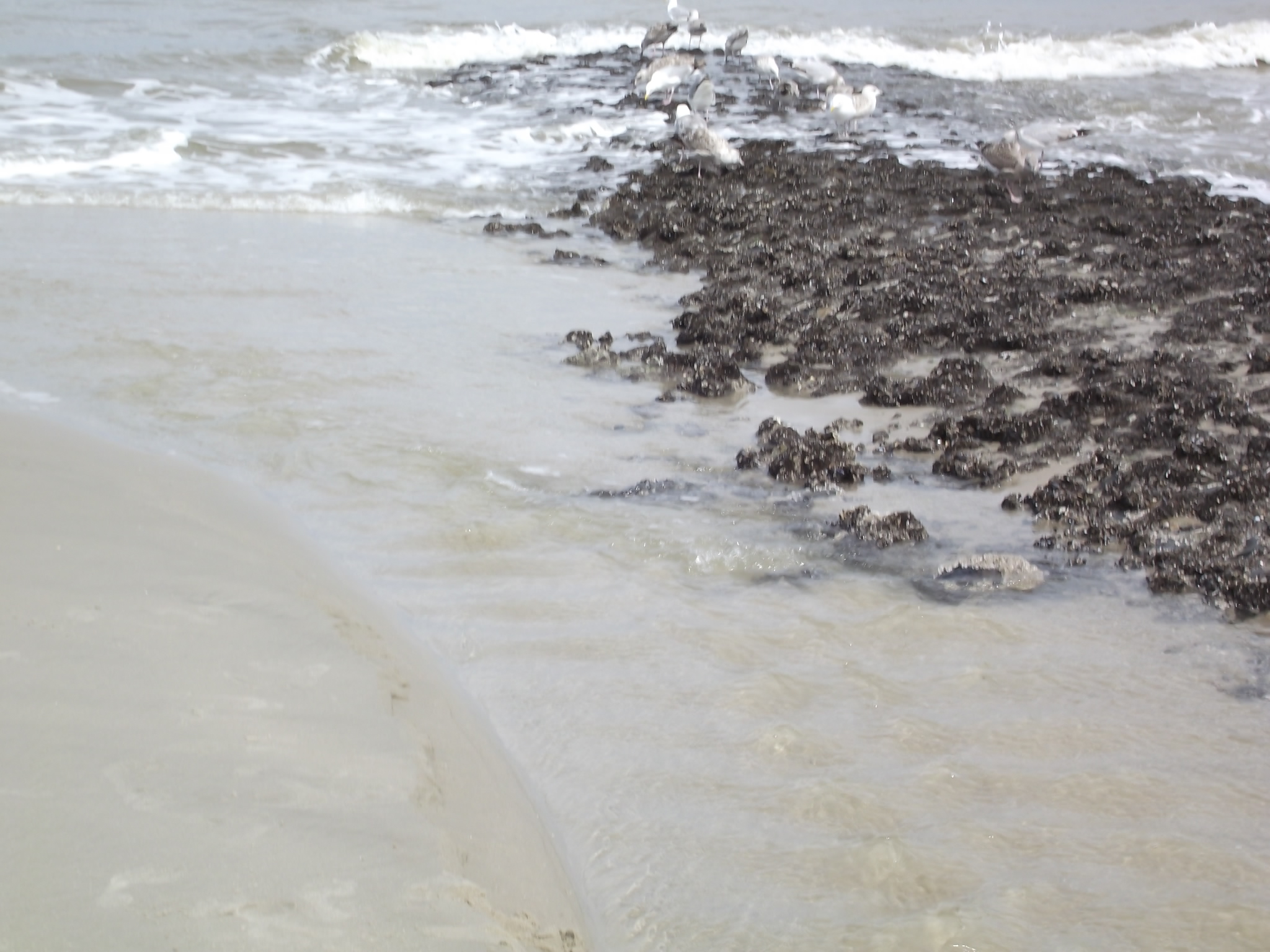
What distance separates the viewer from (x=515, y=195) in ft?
33.5

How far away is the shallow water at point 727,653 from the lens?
2303mm

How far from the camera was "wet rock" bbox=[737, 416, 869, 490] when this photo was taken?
445cm

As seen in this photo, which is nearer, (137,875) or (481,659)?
(137,875)

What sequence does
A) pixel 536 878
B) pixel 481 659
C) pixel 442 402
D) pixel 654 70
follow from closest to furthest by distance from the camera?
pixel 536 878 → pixel 481 659 → pixel 442 402 → pixel 654 70

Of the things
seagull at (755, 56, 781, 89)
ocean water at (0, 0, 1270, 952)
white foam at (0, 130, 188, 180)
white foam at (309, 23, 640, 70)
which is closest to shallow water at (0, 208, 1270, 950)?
ocean water at (0, 0, 1270, 952)

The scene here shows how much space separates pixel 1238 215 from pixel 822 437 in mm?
5752

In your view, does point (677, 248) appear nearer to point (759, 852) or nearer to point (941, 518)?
point (941, 518)

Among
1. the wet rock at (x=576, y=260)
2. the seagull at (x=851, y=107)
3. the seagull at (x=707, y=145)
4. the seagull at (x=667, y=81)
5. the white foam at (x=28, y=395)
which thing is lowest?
the white foam at (x=28, y=395)

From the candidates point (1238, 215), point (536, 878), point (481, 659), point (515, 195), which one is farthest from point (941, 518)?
point (515, 195)

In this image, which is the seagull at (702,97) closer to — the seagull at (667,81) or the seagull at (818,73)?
the seagull at (667,81)

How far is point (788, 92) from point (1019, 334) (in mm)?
10778

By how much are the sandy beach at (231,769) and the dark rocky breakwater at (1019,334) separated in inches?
87.1

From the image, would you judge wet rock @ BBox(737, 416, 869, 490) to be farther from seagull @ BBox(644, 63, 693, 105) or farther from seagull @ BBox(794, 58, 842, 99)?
seagull @ BBox(644, 63, 693, 105)

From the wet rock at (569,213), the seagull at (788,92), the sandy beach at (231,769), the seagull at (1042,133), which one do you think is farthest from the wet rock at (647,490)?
the seagull at (788,92)
